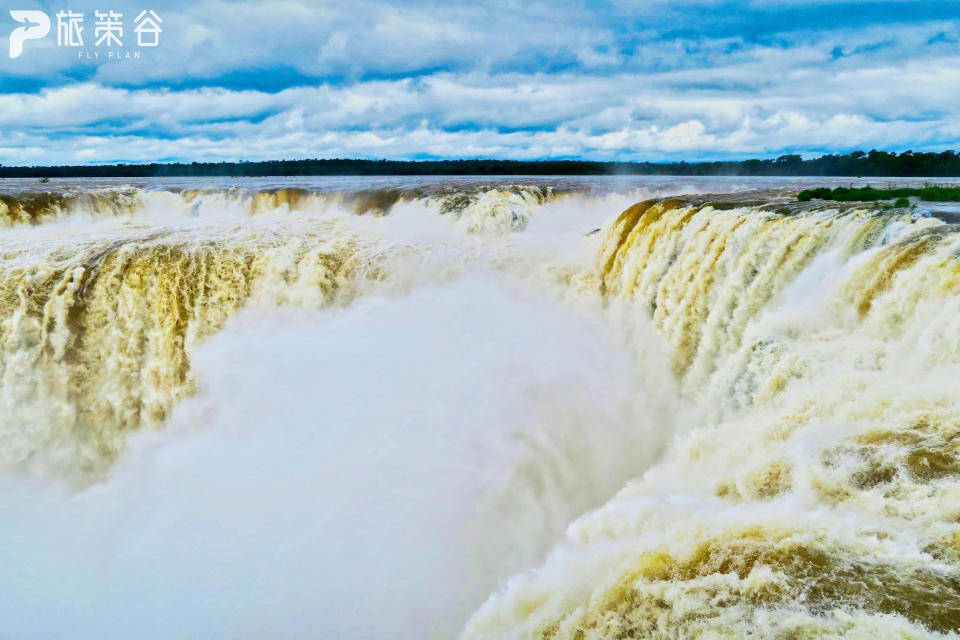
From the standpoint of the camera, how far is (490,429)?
11.3 meters

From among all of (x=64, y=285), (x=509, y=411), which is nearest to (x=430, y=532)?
(x=509, y=411)

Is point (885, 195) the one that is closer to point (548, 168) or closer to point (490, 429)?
point (490, 429)

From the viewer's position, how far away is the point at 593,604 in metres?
→ 4.61

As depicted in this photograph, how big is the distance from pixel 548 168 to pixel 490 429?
68.2m

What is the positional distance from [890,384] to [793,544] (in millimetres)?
2820

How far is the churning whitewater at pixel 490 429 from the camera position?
471 centimetres

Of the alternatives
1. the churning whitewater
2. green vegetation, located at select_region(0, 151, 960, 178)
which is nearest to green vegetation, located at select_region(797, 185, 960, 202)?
the churning whitewater

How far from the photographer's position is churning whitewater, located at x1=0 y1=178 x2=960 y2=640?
4.71 meters

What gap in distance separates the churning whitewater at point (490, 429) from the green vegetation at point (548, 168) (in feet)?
111

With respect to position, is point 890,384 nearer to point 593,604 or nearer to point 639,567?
point 639,567

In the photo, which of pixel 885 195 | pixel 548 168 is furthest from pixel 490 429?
pixel 548 168

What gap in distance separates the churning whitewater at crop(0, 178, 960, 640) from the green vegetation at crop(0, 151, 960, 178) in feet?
111

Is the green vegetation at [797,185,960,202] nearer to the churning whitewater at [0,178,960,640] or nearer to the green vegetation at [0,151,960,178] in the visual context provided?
the churning whitewater at [0,178,960,640]

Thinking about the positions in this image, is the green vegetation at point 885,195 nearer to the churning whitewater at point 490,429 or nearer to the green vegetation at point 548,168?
the churning whitewater at point 490,429
